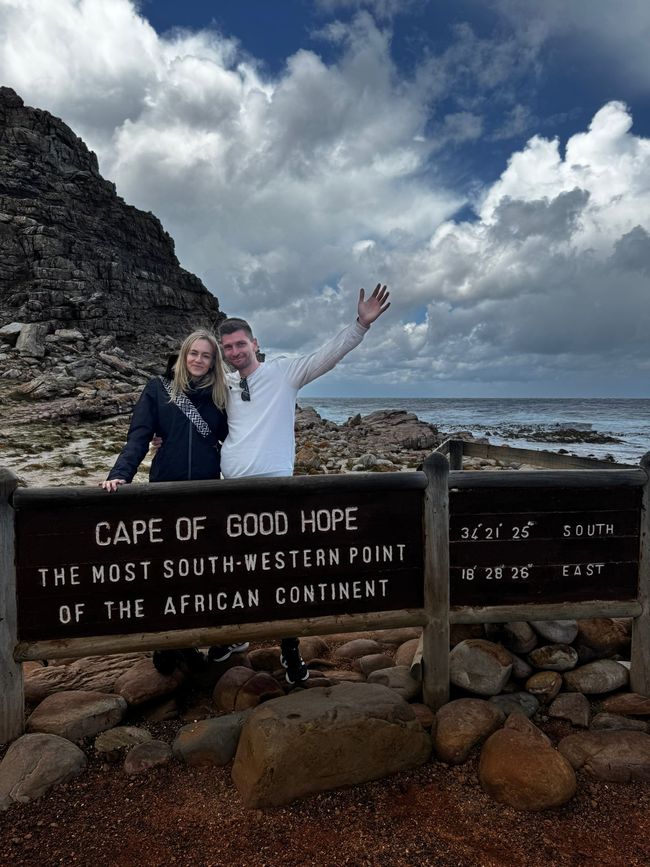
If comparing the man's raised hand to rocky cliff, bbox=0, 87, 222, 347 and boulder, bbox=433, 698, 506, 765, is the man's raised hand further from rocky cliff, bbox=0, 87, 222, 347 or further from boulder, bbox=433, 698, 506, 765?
rocky cliff, bbox=0, 87, 222, 347

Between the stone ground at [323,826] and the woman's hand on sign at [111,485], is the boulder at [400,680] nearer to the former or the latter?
the stone ground at [323,826]

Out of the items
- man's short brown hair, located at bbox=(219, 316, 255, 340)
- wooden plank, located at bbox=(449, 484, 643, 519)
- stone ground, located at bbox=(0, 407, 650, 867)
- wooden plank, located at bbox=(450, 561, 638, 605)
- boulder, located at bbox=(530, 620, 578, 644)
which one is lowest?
stone ground, located at bbox=(0, 407, 650, 867)

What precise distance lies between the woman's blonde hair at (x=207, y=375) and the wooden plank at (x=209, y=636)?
1.61 m

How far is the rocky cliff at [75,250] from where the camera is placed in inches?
2301

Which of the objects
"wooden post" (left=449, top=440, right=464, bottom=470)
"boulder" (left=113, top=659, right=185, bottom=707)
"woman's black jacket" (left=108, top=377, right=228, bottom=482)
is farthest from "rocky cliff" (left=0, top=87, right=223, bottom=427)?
"woman's black jacket" (left=108, top=377, right=228, bottom=482)

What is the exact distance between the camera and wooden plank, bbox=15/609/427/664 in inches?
132

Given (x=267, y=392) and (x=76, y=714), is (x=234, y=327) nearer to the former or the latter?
(x=267, y=392)

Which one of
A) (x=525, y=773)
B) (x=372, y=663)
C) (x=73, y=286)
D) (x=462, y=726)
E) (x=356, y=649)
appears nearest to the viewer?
(x=525, y=773)

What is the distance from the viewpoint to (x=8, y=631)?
10.9ft

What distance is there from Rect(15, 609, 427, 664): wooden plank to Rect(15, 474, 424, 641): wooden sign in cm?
5

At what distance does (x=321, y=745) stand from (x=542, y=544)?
2047 millimetres

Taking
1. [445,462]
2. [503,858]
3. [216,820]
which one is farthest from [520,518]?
[216,820]

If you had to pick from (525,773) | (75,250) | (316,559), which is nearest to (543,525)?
(525,773)

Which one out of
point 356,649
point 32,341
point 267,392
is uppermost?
point 32,341
